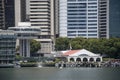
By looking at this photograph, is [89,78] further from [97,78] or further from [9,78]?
[9,78]

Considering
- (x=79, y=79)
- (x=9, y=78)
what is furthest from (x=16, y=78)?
(x=79, y=79)

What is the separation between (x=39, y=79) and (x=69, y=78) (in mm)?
6040

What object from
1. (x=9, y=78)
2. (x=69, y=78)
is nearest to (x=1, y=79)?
(x=9, y=78)

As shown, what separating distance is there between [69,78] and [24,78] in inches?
310

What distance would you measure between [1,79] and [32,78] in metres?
7.24

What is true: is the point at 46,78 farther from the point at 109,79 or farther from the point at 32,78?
the point at 109,79

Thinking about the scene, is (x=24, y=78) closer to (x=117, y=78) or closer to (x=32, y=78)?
(x=32, y=78)

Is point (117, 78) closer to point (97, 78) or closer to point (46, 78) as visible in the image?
point (97, 78)

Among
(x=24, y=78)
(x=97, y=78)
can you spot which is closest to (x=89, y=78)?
(x=97, y=78)

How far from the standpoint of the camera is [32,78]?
138 metres

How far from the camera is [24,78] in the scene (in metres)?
137

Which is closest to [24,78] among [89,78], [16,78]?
[16,78]

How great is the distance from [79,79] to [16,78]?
10.7 m

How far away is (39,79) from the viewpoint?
13588 centimetres
